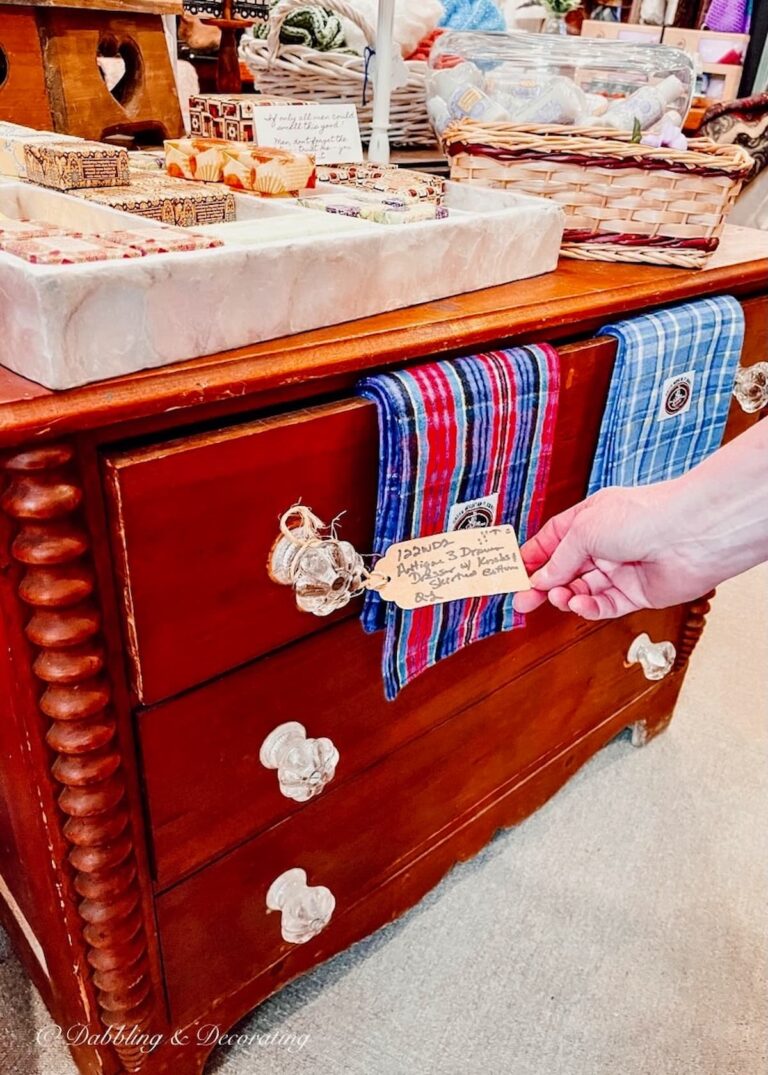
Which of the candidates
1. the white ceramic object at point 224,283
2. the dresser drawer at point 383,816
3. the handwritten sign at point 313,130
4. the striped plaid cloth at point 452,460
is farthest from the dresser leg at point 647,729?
the handwritten sign at point 313,130

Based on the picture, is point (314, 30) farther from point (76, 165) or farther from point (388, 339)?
point (388, 339)

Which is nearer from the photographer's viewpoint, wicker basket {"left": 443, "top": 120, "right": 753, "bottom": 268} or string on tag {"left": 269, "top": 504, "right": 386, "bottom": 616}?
string on tag {"left": 269, "top": 504, "right": 386, "bottom": 616}

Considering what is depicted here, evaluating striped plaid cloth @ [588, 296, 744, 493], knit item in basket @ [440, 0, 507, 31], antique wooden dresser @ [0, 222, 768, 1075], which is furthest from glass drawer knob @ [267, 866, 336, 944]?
knit item in basket @ [440, 0, 507, 31]

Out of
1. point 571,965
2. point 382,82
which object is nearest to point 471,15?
point 382,82

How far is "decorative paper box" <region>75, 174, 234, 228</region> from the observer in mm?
688

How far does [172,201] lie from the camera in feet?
2.32

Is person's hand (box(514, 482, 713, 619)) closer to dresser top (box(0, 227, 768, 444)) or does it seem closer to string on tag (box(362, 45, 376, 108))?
dresser top (box(0, 227, 768, 444))

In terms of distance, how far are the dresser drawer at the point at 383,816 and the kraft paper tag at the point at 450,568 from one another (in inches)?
5.8

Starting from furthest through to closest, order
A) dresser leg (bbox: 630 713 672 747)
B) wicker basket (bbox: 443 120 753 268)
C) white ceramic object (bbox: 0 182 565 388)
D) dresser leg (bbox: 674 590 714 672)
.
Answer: dresser leg (bbox: 630 713 672 747), dresser leg (bbox: 674 590 714 672), wicker basket (bbox: 443 120 753 268), white ceramic object (bbox: 0 182 565 388)

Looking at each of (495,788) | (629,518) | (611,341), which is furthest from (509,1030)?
(611,341)

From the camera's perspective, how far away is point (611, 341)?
81cm

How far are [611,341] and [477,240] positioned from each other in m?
0.17

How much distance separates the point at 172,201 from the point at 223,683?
0.41 meters

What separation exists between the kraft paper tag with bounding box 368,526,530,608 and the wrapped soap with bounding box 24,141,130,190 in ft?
1.40
